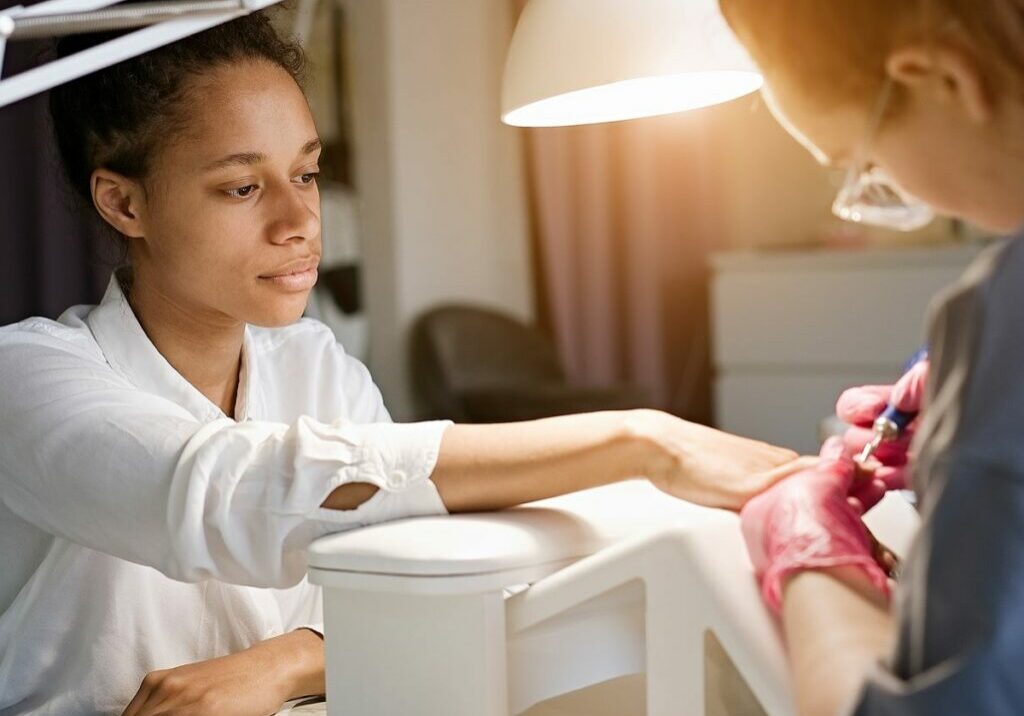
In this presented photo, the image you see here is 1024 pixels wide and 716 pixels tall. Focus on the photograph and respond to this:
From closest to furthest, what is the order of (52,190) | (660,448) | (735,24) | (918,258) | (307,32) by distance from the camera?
(735,24) → (660,448) → (52,190) → (307,32) → (918,258)

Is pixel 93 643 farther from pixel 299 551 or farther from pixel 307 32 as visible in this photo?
pixel 307 32

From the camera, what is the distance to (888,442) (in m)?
0.87

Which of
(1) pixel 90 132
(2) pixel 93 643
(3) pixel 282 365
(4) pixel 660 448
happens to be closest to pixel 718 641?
(4) pixel 660 448

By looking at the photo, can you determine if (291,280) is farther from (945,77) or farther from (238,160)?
(945,77)

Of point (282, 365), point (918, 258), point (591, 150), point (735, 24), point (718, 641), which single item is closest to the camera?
point (735, 24)

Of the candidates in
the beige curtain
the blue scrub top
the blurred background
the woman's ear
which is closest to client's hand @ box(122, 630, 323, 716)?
the blue scrub top

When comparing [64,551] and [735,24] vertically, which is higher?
[735,24]

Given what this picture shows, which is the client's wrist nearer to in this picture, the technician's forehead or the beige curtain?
the technician's forehead

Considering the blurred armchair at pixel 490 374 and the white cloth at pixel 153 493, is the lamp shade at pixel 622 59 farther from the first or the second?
the blurred armchair at pixel 490 374

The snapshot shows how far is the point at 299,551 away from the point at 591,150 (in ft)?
12.2

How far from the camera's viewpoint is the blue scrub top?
476 mm

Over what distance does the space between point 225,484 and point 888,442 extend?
495mm

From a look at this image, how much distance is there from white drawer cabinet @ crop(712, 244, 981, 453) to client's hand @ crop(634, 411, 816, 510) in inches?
121

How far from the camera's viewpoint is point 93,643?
1.15 m
